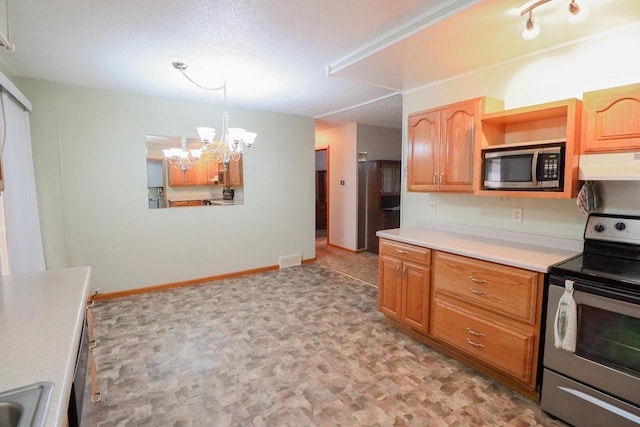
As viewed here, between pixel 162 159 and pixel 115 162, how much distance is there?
0.50 meters

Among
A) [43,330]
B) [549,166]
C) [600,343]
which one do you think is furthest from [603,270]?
[43,330]

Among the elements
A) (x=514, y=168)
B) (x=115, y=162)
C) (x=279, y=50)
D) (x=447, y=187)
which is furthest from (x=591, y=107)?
(x=115, y=162)

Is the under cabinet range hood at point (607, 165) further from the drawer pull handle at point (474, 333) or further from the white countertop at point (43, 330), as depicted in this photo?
the white countertop at point (43, 330)

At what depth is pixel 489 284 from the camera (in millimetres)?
2109

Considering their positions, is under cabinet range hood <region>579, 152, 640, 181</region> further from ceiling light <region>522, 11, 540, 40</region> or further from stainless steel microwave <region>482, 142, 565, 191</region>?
ceiling light <region>522, 11, 540, 40</region>

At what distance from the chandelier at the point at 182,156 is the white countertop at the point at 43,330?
244 cm

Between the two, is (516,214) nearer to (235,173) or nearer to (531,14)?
(531,14)

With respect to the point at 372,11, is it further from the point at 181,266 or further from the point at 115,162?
the point at 181,266

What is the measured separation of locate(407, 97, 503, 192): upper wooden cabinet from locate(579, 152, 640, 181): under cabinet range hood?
26.7 inches

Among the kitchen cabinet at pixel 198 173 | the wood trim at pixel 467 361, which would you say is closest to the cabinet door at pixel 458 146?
the wood trim at pixel 467 361

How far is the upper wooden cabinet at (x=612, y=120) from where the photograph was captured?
181cm

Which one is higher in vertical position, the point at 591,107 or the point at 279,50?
the point at 279,50

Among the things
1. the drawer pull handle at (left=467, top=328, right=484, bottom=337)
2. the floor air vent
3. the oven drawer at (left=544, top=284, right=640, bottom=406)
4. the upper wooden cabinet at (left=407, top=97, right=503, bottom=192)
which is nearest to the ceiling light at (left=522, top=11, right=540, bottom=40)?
the upper wooden cabinet at (left=407, top=97, right=503, bottom=192)

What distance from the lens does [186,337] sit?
2.84m
